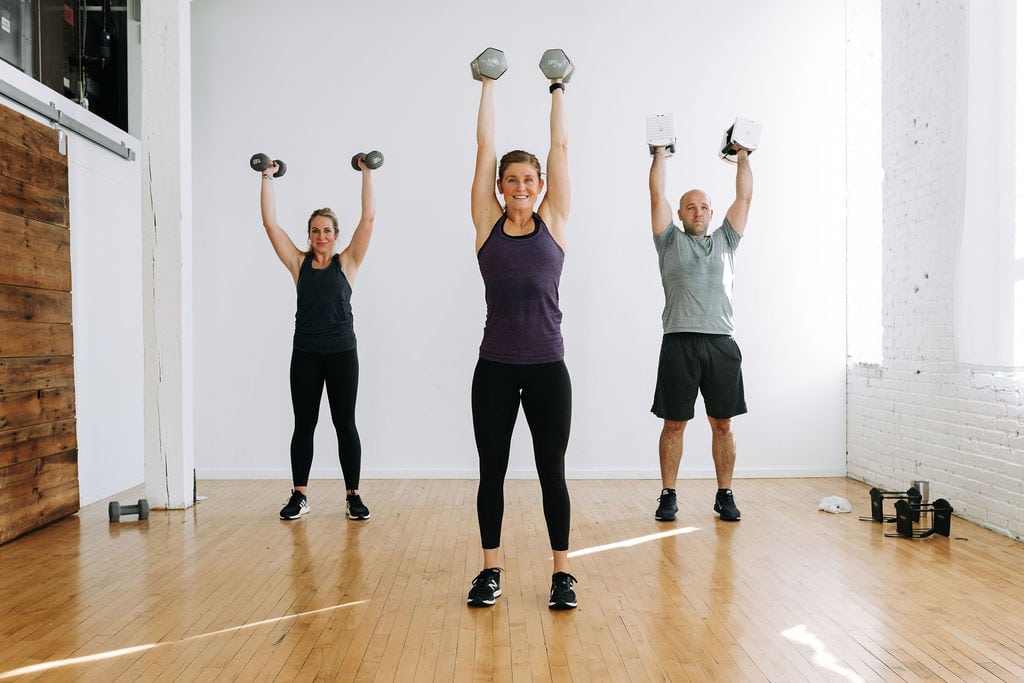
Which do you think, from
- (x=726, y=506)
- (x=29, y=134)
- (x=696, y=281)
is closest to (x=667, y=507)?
(x=726, y=506)

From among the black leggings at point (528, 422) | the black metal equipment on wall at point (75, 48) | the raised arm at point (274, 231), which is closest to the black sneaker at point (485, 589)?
the black leggings at point (528, 422)

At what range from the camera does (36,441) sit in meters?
4.06

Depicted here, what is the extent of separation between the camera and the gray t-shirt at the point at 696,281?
14.0ft

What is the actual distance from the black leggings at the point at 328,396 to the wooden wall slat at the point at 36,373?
44.8 inches

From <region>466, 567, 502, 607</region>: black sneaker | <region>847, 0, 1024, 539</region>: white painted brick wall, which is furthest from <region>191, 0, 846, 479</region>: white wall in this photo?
<region>466, 567, 502, 607</region>: black sneaker

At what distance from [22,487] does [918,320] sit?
4.52 metres

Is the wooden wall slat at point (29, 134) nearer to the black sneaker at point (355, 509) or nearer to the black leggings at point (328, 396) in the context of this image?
the black leggings at point (328, 396)

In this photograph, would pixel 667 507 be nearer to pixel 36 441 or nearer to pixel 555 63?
pixel 555 63

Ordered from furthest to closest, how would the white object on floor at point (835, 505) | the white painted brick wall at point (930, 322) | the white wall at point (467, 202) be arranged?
the white wall at point (467, 202), the white object on floor at point (835, 505), the white painted brick wall at point (930, 322)

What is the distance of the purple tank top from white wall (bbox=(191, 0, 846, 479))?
287 centimetres

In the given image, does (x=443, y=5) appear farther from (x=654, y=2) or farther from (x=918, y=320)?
(x=918, y=320)

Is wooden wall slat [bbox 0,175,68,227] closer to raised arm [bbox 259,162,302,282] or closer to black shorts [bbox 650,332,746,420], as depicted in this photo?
raised arm [bbox 259,162,302,282]

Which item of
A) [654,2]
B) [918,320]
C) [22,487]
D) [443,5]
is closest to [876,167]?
[918,320]

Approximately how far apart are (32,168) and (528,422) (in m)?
2.78
